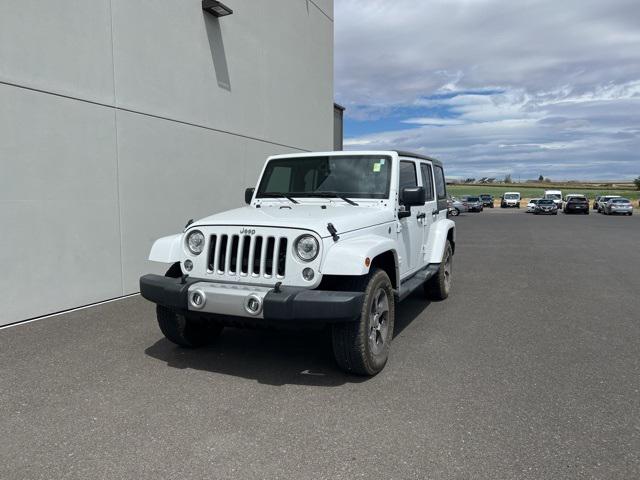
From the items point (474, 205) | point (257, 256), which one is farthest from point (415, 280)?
point (474, 205)

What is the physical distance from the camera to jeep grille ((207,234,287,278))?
3.77 meters

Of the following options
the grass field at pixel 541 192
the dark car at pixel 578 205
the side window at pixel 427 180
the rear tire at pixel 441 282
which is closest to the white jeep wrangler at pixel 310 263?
the side window at pixel 427 180

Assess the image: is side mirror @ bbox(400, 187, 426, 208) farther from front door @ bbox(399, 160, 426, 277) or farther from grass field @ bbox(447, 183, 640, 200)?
grass field @ bbox(447, 183, 640, 200)

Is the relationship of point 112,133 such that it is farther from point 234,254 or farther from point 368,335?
point 368,335

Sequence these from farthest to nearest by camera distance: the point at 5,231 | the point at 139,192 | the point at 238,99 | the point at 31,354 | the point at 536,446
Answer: the point at 238,99
the point at 139,192
the point at 5,231
the point at 31,354
the point at 536,446

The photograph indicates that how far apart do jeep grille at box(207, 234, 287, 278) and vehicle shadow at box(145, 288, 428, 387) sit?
83 centimetres

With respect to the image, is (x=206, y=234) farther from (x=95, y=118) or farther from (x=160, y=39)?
(x=160, y=39)

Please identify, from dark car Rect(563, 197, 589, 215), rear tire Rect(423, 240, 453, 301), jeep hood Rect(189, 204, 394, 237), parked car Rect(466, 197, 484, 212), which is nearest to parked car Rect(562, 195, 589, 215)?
dark car Rect(563, 197, 589, 215)

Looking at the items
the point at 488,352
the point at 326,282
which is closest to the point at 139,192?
the point at 326,282

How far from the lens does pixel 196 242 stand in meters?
4.13

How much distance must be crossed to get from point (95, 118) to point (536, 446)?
20.6 ft

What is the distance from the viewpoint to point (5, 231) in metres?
5.45

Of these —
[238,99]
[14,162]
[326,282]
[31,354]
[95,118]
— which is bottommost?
[31,354]

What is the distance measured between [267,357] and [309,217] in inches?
55.2
